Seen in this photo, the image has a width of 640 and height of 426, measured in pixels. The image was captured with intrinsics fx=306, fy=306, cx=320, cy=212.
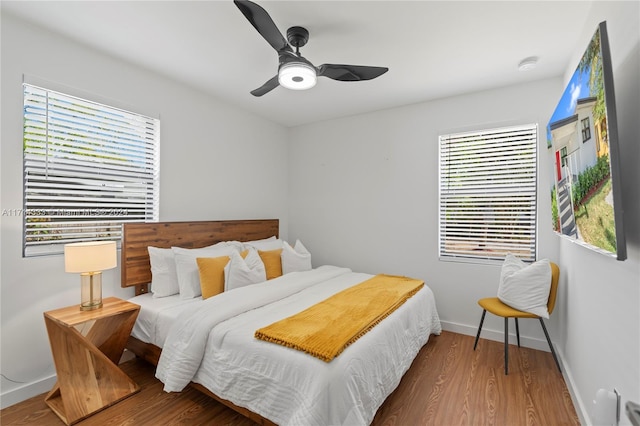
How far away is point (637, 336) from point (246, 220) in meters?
3.61

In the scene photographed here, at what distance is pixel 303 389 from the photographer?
1.65 meters

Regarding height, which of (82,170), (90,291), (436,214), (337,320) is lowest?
(337,320)

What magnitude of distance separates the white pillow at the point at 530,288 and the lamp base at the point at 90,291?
3443mm

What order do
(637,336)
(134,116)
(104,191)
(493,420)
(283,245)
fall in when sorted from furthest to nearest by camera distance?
(283,245)
(134,116)
(104,191)
(493,420)
(637,336)

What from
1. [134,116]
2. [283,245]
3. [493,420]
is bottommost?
[493,420]

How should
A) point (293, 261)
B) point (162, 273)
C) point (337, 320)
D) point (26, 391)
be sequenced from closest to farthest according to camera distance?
point (337, 320)
point (26, 391)
point (162, 273)
point (293, 261)

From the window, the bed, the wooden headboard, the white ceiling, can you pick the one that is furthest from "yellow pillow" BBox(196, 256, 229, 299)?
the window

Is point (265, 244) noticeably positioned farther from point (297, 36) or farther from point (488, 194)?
point (488, 194)

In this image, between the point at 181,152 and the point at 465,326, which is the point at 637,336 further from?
the point at 181,152

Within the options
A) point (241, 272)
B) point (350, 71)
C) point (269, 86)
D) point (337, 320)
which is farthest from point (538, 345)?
point (269, 86)

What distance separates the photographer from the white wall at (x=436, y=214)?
130cm

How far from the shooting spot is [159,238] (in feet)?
9.85

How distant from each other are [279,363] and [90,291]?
5.44 feet

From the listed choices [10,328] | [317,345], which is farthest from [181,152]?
[317,345]
